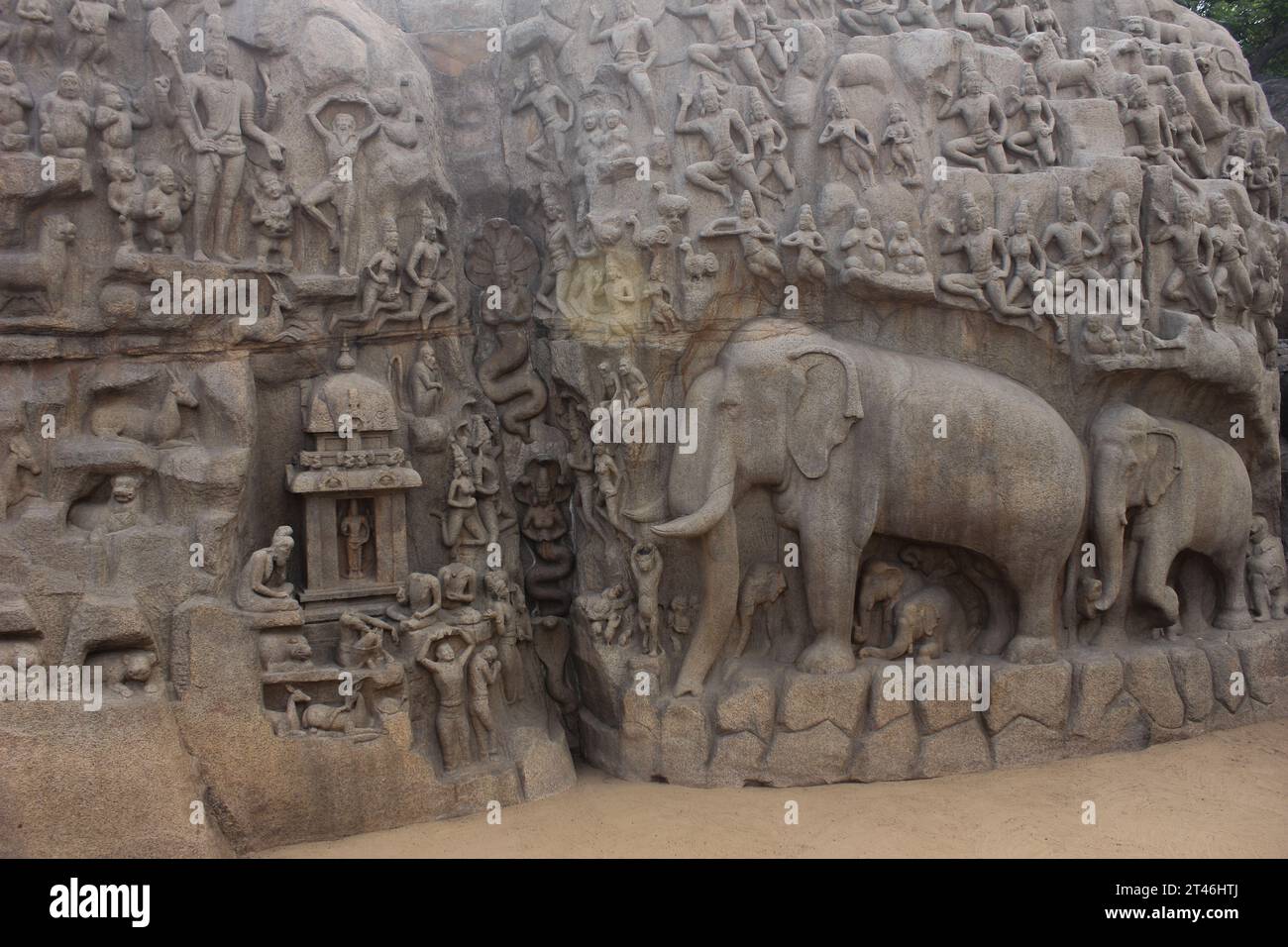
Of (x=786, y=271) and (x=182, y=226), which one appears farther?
(x=786, y=271)

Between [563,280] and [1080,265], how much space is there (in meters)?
3.84

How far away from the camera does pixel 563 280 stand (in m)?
8.78

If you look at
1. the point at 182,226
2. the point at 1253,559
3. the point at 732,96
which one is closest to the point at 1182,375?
the point at 1253,559

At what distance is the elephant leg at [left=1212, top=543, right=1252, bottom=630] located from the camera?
938 cm

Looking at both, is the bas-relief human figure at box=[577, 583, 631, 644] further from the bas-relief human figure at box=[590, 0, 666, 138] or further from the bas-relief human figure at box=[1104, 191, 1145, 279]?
the bas-relief human figure at box=[1104, 191, 1145, 279]

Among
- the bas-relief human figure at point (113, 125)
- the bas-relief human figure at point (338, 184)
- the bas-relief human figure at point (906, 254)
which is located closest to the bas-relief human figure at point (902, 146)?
the bas-relief human figure at point (906, 254)

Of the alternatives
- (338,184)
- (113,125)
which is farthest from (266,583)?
(113,125)

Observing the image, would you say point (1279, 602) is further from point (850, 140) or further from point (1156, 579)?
point (850, 140)

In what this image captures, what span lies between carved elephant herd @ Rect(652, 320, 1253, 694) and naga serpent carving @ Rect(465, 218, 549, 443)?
4.59 feet

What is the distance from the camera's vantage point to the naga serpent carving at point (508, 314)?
30.3 feet

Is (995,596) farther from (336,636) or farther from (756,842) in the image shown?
(336,636)

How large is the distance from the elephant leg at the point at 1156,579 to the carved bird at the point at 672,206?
14.1ft

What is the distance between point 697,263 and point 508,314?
1681 mm

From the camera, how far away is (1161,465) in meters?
8.99
